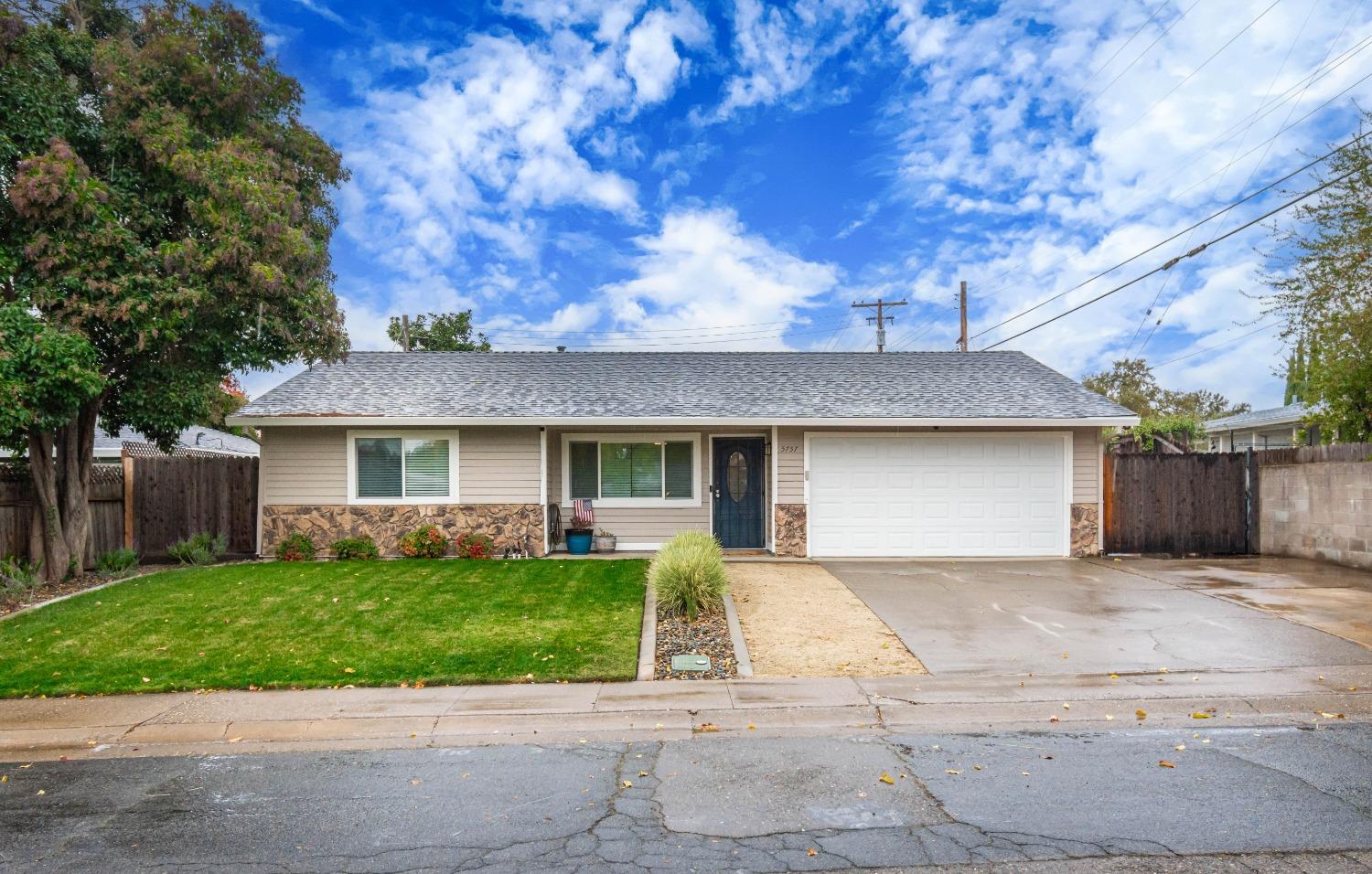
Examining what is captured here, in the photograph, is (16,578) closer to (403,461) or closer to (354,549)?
(354,549)

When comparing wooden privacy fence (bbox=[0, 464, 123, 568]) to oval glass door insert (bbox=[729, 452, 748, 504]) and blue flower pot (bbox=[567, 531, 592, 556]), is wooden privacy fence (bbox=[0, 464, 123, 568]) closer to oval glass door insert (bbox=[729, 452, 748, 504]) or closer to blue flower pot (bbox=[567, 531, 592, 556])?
blue flower pot (bbox=[567, 531, 592, 556])

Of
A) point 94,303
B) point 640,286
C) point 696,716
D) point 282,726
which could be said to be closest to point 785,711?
point 696,716

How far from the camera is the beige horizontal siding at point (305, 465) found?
13.4 meters

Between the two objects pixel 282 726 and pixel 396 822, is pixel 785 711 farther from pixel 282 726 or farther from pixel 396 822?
pixel 282 726

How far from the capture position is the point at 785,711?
5.66 meters

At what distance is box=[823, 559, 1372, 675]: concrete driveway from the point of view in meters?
6.90

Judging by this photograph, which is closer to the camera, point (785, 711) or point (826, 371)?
point (785, 711)

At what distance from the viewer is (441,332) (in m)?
32.0

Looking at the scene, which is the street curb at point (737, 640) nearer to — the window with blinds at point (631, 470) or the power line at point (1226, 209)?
the window with blinds at point (631, 470)

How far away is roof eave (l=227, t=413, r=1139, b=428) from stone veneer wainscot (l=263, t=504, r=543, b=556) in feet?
4.94

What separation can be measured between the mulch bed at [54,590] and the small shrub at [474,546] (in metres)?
4.96

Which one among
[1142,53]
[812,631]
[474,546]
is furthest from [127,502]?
[1142,53]

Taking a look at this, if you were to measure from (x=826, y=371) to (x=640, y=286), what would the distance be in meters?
10.5

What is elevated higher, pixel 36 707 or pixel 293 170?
pixel 293 170
